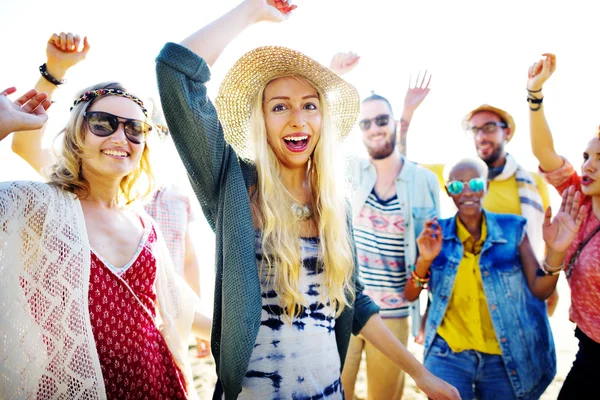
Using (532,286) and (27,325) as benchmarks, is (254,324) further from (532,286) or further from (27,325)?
(532,286)

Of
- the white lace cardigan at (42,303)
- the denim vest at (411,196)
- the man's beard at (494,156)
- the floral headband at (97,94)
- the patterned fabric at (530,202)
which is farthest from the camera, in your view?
the man's beard at (494,156)

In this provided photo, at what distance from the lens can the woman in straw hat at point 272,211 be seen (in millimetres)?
1624

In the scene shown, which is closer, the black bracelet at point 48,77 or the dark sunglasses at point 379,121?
the black bracelet at point 48,77

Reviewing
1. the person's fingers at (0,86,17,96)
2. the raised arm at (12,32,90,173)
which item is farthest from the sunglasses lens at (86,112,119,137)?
the raised arm at (12,32,90,173)

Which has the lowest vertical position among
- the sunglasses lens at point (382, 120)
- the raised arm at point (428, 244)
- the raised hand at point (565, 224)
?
the raised arm at point (428, 244)

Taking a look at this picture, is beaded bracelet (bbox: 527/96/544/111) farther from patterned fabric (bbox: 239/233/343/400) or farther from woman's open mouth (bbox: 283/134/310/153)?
patterned fabric (bbox: 239/233/343/400)

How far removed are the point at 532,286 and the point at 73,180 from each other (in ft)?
9.28

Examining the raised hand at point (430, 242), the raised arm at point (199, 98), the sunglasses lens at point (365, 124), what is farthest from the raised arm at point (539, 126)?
the raised arm at point (199, 98)

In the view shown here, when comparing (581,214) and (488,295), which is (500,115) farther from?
(488,295)

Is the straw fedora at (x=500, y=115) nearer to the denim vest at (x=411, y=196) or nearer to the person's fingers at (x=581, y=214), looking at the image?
the denim vest at (x=411, y=196)

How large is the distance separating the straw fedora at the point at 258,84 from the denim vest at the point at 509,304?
4.87 ft

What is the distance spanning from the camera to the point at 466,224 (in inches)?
130

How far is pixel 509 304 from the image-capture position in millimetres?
2955

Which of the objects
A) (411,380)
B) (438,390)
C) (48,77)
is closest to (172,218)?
(48,77)
